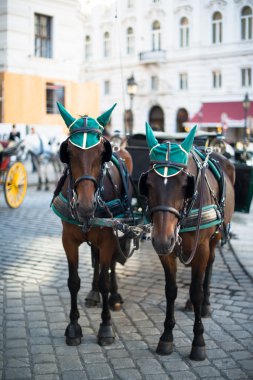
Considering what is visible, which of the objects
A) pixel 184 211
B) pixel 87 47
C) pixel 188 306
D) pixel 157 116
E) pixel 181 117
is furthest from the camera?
pixel 157 116

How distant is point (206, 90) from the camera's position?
2936cm

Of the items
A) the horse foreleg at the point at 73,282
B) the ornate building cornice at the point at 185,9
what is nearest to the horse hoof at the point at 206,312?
the horse foreleg at the point at 73,282

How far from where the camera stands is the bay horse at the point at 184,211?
3.61m

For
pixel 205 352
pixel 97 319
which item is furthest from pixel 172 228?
pixel 97 319

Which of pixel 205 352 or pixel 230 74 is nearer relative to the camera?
pixel 205 352

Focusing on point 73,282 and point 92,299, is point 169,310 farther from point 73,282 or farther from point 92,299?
point 92,299

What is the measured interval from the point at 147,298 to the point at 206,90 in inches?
987

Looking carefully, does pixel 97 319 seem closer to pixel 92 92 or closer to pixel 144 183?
pixel 144 183

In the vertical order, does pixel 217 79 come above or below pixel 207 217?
above

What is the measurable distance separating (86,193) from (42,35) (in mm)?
13684

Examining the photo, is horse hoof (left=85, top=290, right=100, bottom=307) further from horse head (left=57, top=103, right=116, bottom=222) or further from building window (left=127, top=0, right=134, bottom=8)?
building window (left=127, top=0, right=134, bottom=8)

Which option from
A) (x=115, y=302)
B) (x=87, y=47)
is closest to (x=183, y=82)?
(x=87, y=47)

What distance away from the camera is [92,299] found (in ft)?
17.6

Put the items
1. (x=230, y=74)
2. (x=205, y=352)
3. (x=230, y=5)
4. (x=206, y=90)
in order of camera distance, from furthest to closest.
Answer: (x=206, y=90) < (x=230, y=74) < (x=230, y=5) < (x=205, y=352)
